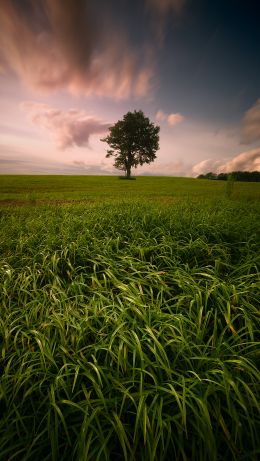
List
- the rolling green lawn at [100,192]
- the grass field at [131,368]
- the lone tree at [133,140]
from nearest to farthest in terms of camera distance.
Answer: the grass field at [131,368] → the rolling green lawn at [100,192] → the lone tree at [133,140]

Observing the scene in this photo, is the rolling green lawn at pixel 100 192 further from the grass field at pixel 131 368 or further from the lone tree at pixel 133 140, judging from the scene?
the lone tree at pixel 133 140

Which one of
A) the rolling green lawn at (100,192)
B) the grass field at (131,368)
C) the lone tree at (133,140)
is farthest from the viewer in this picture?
the lone tree at (133,140)

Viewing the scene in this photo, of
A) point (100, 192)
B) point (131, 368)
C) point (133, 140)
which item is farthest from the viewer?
point (133, 140)

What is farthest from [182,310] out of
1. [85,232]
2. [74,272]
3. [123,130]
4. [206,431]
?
[123,130]

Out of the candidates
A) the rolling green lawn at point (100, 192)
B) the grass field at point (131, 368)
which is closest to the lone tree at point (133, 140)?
the rolling green lawn at point (100, 192)

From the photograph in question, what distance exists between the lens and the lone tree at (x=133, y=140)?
53.2 metres

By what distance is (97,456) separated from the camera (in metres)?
1.30

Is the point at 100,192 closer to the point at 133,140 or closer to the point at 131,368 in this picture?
the point at 131,368

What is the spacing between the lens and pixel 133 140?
53.7m

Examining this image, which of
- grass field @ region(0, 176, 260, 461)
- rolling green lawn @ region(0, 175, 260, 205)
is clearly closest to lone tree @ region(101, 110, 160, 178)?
rolling green lawn @ region(0, 175, 260, 205)

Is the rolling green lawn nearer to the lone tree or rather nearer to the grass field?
the grass field

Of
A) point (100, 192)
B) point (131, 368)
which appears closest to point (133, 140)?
point (100, 192)

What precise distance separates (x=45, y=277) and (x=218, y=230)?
11.4 feet

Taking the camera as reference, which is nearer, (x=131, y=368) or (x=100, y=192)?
(x=131, y=368)
